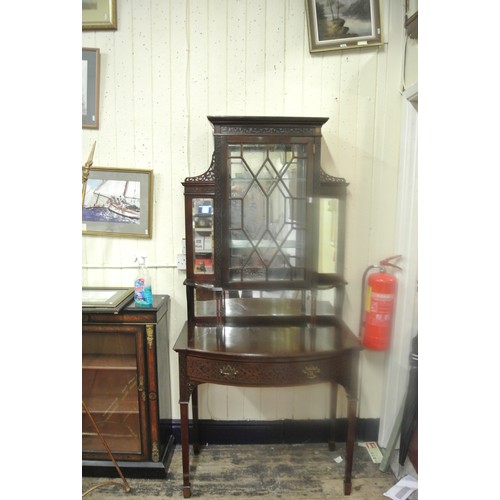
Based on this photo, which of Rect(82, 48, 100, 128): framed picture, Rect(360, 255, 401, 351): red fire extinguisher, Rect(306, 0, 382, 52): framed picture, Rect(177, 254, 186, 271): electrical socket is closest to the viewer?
Rect(360, 255, 401, 351): red fire extinguisher

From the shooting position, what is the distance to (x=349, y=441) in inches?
44.9

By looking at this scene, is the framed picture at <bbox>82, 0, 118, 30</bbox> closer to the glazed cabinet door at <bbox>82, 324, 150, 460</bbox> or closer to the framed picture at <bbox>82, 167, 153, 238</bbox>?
the framed picture at <bbox>82, 167, 153, 238</bbox>

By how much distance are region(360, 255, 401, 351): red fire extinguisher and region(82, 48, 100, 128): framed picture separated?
116cm

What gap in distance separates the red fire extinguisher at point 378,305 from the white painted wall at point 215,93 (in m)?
0.09

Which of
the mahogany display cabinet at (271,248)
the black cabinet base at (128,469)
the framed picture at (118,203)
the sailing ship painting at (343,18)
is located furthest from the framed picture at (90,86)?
the black cabinet base at (128,469)

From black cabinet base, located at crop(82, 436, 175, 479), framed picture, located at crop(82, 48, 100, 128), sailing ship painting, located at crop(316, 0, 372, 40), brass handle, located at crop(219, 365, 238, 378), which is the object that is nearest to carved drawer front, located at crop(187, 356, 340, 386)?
brass handle, located at crop(219, 365, 238, 378)

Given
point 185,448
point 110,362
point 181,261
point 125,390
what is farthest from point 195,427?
point 181,261

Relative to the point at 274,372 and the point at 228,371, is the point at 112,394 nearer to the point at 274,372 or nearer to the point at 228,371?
the point at 228,371

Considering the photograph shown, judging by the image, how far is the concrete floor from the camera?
118cm

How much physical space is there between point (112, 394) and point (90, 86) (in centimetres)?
118
